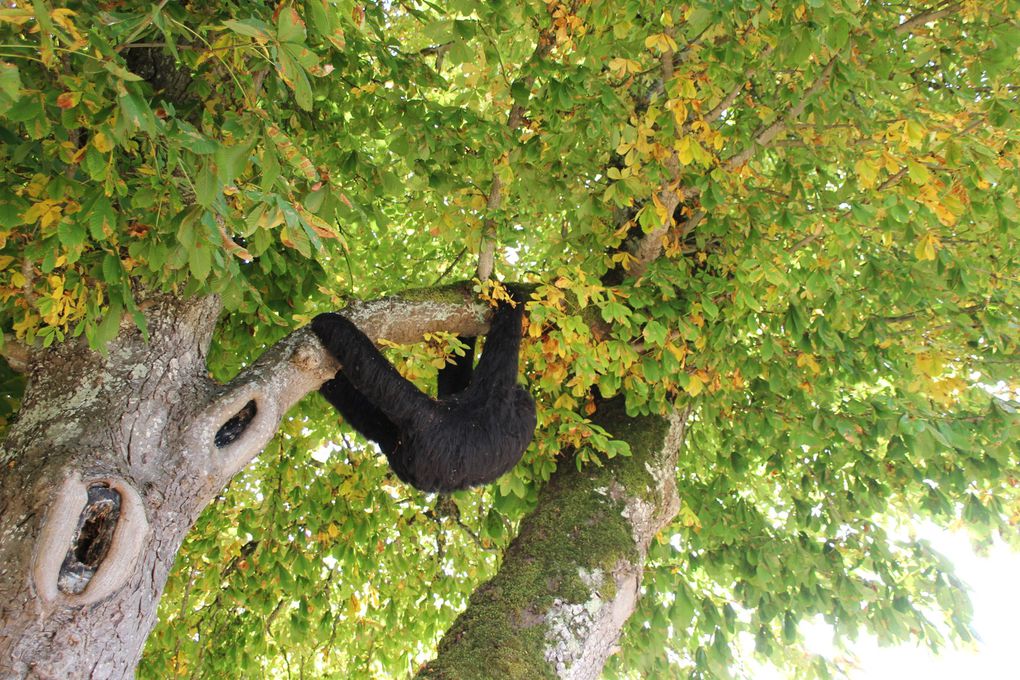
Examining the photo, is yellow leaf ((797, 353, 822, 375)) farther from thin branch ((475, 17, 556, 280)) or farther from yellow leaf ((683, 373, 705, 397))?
thin branch ((475, 17, 556, 280))

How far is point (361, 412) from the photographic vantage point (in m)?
3.59

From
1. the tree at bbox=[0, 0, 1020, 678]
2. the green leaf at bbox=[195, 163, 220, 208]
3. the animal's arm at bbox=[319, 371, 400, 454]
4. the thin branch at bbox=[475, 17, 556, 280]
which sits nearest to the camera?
the green leaf at bbox=[195, 163, 220, 208]

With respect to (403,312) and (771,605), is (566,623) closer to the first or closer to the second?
(403,312)

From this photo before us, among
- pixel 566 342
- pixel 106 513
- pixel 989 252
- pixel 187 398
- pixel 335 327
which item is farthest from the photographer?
pixel 989 252

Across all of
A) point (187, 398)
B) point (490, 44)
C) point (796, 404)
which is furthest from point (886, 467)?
point (187, 398)

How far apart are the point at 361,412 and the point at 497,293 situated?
0.90 m

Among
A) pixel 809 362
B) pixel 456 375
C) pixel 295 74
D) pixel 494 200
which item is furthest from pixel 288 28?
pixel 809 362

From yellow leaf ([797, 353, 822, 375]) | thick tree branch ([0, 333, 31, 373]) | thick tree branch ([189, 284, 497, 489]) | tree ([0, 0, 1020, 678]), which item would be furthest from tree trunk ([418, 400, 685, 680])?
thick tree branch ([0, 333, 31, 373])

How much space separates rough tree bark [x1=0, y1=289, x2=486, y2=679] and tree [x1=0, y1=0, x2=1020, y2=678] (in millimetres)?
12

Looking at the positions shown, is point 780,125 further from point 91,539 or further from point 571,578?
point 91,539

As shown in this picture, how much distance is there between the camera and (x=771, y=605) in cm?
488

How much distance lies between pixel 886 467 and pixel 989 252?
1.52m

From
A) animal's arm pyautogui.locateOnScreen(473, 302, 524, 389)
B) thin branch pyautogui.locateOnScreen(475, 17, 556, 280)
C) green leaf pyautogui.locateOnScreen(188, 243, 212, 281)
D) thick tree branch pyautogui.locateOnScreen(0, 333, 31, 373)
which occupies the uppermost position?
thin branch pyautogui.locateOnScreen(475, 17, 556, 280)

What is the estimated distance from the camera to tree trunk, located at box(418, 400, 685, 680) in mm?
3221
